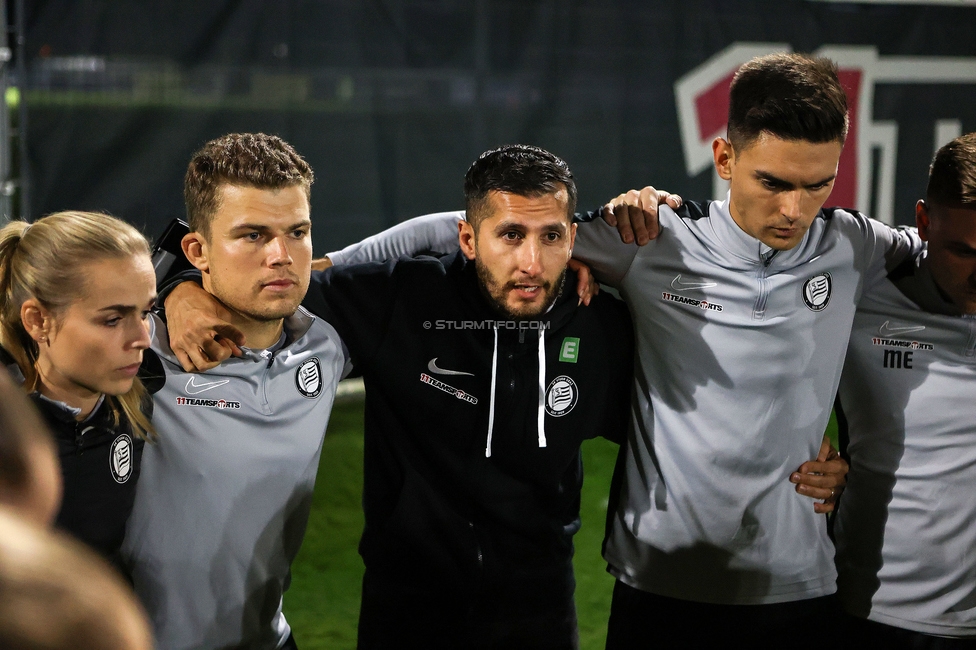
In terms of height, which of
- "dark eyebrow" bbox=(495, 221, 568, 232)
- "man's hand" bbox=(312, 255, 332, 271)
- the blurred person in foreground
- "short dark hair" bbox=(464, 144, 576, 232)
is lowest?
"man's hand" bbox=(312, 255, 332, 271)

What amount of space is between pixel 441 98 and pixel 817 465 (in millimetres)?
3616

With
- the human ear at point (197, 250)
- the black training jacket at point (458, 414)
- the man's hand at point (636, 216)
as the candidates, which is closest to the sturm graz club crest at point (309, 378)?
the black training jacket at point (458, 414)

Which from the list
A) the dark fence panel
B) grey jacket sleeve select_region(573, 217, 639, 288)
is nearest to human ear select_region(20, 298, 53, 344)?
grey jacket sleeve select_region(573, 217, 639, 288)

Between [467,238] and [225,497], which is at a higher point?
[467,238]

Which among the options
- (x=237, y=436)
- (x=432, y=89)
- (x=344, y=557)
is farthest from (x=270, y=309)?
(x=432, y=89)

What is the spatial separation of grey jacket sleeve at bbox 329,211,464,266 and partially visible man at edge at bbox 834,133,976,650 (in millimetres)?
1016

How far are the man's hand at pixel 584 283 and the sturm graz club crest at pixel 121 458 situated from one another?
1032 millimetres

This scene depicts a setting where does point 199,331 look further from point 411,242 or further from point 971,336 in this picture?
point 971,336

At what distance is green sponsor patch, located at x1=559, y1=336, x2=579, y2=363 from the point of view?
2.24 meters

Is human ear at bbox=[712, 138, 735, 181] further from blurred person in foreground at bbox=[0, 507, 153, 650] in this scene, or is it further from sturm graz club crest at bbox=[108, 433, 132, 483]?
blurred person in foreground at bbox=[0, 507, 153, 650]

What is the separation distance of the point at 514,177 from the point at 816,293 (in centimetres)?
76

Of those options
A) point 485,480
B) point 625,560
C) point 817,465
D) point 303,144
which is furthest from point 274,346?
point 303,144

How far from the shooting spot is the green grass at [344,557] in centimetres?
342

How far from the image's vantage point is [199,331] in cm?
194
